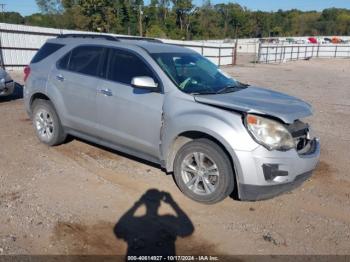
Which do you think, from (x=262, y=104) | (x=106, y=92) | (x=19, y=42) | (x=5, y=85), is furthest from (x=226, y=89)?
(x=19, y=42)

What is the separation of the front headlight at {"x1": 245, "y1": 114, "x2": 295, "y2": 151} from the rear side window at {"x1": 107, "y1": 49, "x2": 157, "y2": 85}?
1.47m

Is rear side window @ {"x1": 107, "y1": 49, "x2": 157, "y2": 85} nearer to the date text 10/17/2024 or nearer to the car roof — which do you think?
the car roof

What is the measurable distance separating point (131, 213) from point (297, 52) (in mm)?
43459

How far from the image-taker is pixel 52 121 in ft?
20.1

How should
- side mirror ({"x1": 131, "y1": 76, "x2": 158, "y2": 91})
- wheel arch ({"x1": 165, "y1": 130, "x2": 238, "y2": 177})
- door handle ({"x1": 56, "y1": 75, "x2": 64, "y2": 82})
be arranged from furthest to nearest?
door handle ({"x1": 56, "y1": 75, "x2": 64, "y2": 82}) < side mirror ({"x1": 131, "y1": 76, "x2": 158, "y2": 91}) < wheel arch ({"x1": 165, "y1": 130, "x2": 238, "y2": 177})

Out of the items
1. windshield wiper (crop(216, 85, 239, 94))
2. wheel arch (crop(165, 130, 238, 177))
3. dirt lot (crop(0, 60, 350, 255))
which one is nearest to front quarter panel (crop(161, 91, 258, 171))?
wheel arch (crop(165, 130, 238, 177))

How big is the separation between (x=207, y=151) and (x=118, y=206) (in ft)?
3.88

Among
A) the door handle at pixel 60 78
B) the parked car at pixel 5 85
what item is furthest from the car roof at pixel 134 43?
the parked car at pixel 5 85

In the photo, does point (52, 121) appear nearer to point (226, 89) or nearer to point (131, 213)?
point (131, 213)

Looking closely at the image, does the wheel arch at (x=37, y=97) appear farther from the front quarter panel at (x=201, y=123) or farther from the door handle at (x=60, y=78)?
the front quarter panel at (x=201, y=123)

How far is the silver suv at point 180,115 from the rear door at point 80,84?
0.05 feet

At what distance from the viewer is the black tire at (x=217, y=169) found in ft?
13.5

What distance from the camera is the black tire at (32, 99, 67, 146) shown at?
6.04m

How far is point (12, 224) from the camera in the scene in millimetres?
3805
